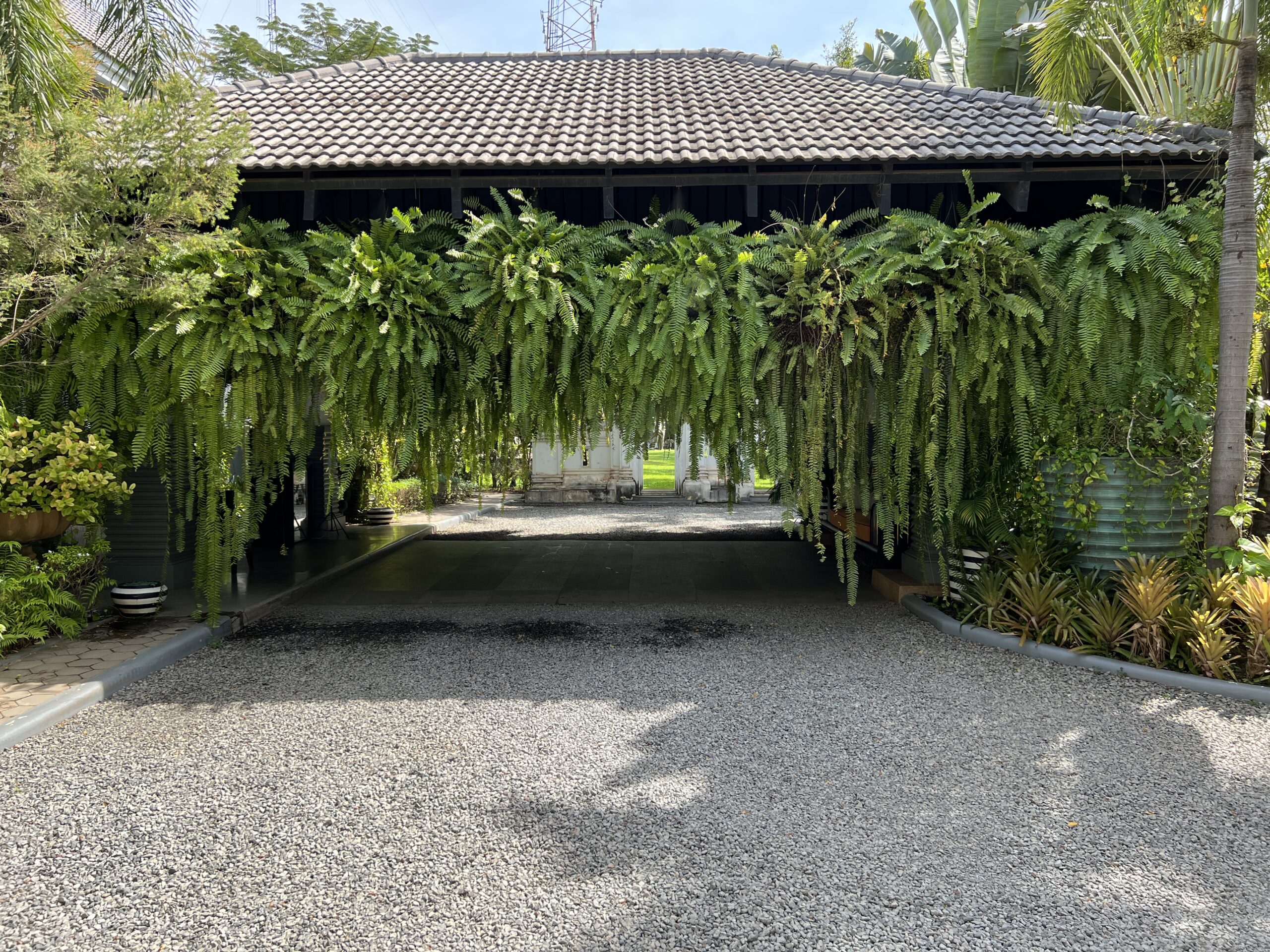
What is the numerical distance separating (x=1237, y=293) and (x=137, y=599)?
9.02 meters

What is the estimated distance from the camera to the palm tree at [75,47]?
550cm

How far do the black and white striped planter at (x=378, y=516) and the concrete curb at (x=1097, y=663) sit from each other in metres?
9.98

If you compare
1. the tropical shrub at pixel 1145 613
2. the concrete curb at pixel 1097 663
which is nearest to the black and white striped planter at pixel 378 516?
the concrete curb at pixel 1097 663

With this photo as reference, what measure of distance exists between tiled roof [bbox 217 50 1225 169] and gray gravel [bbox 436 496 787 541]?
22.0 feet

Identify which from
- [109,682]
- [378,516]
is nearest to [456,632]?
[109,682]

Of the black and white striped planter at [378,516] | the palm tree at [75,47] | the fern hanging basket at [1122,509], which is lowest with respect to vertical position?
the black and white striped planter at [378,516]

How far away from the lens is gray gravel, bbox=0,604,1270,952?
2.62m

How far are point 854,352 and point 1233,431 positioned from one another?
9.16 ft

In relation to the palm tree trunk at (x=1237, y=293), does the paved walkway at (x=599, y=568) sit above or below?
below

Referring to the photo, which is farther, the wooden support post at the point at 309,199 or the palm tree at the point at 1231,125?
the wooden support post at the point at 309,199

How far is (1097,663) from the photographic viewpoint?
17.4 feet

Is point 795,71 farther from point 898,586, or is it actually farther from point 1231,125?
point 898,586

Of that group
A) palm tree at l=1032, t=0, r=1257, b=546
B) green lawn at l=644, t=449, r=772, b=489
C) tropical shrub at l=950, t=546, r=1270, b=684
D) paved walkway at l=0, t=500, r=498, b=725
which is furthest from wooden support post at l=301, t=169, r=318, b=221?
green lawn at l=644, t=449, r=772, b=489

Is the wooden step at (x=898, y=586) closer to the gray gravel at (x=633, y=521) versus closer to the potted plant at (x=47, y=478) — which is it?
the gray gravel at (x=633, y=521)
